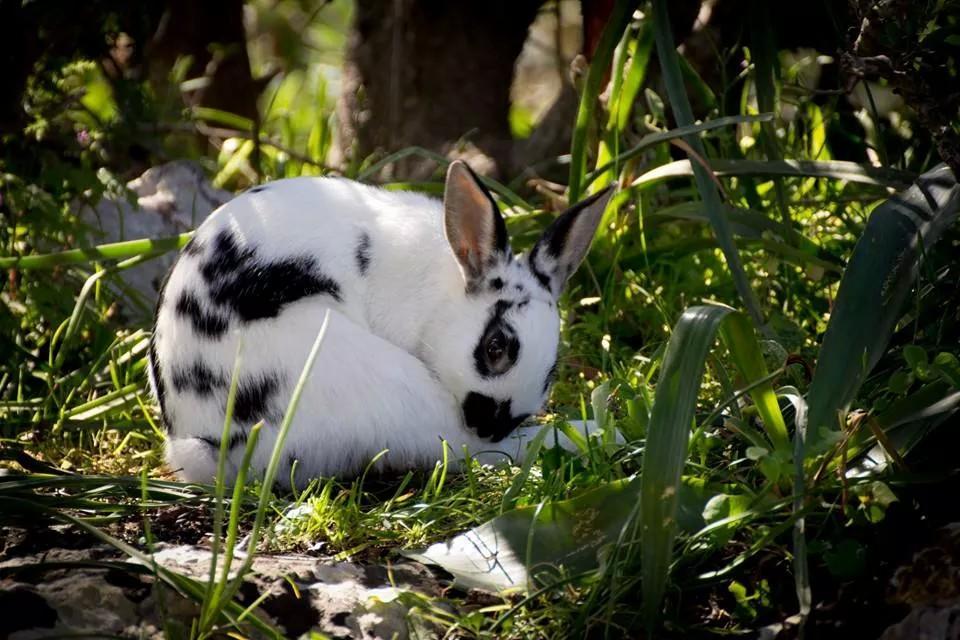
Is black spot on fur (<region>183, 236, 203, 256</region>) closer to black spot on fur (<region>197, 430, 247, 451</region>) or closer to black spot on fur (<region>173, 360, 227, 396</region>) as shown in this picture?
black spot on fur (<region>173, 360, 227, 396</region>)

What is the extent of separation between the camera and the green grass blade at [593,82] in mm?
3678

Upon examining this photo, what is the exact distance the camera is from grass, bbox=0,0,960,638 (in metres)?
2.26

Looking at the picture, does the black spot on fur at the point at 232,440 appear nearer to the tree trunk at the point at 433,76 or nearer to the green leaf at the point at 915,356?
the green leaf at the point at 915,356

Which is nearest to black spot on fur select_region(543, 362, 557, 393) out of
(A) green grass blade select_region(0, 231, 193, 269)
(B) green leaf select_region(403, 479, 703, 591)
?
(B) green leaf select_region(403, 479, 703, 591)

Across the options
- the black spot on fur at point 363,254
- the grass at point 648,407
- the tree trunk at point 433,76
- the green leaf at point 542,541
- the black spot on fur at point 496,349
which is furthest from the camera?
the tree trunk at point 433,76

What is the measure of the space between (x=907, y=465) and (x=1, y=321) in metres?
2.90

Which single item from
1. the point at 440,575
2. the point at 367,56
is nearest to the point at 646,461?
the point at 440,575

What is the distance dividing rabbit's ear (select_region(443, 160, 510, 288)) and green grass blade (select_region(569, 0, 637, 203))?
82 cm

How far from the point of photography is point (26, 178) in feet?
13.7

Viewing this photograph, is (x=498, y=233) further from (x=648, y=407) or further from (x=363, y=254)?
(x=648, y=407)

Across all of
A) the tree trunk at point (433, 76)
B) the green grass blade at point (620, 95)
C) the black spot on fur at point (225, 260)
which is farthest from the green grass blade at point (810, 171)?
the tree trunk at point (433, 76)

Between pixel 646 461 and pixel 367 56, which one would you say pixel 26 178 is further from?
pixel 646 461

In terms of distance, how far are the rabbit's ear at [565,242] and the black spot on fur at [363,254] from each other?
1.51 feet

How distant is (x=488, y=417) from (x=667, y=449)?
992 millimetres
